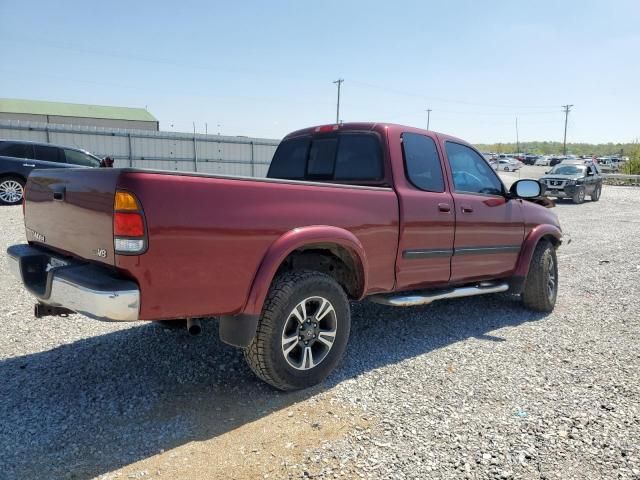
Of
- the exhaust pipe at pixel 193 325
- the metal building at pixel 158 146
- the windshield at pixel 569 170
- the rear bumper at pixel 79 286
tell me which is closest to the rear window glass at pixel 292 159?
the exhaust pipe at pixel 193 325

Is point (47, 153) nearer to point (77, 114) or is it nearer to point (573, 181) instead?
point (573, 181)

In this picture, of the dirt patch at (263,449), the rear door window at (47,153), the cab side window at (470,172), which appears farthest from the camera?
the rear door window at (47,153)

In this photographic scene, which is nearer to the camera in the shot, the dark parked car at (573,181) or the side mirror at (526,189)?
the side mirror at (526,189)

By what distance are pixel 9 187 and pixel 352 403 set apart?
40.9 ft

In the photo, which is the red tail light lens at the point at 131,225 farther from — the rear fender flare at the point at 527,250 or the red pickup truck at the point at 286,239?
the rear fender flare at the point at 527,250

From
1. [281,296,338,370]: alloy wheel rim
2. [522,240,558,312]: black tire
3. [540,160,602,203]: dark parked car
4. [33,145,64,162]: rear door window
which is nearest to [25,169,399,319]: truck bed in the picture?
[281,296,338,370]: alloy wheel rim

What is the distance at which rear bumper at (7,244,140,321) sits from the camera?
2494mm

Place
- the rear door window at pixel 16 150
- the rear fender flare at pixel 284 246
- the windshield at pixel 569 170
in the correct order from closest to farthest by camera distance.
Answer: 1. the rear fender flare at pixel 284 246
2. the rear door window at pixel 16 150
3. the windshield at pixel 569 170

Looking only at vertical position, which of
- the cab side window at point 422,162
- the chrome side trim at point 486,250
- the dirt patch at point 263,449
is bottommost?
the dirt patch at point 263,449

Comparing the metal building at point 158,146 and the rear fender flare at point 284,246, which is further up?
the metal building at point 158,146

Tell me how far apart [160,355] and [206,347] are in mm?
375

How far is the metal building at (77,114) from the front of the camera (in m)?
51.2

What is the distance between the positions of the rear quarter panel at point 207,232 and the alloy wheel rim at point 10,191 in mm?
11936

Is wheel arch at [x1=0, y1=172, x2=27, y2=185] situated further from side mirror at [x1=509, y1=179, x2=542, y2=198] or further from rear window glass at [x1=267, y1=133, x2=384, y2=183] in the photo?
side mirror at [x1=509, y1=179, x2=542, y2=198]
